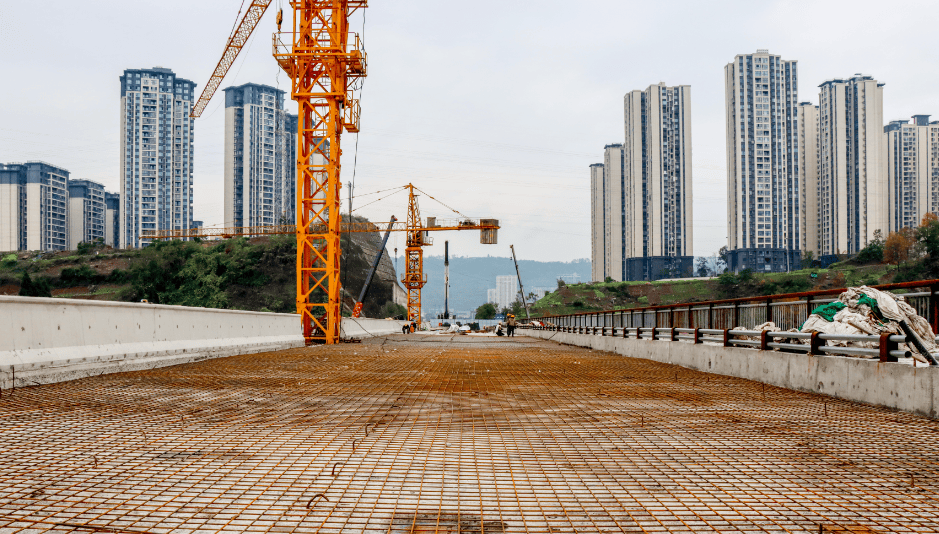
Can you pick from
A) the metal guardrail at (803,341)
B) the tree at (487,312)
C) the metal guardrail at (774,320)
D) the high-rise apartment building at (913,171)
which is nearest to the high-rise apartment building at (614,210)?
the tree at (487,312)

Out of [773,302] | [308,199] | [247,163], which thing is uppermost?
[247,163]

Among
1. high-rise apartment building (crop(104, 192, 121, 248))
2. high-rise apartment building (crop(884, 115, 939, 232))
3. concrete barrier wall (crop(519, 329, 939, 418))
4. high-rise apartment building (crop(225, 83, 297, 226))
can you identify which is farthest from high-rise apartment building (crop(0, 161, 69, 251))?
high-rise apartment building (crop(884, 115, 939, 232))

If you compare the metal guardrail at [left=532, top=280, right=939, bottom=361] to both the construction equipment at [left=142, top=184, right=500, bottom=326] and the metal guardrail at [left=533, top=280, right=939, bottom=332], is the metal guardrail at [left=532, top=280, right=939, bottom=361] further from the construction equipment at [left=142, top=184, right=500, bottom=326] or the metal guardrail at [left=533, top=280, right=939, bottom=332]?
the construction equipment at [left=142, top=184, right=500, bottom=326]

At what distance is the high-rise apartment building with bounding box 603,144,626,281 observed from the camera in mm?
157250

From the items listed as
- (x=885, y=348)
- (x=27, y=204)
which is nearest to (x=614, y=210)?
Answer: (x=27, y=204)

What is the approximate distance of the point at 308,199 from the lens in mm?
31641

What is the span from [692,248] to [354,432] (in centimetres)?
15134

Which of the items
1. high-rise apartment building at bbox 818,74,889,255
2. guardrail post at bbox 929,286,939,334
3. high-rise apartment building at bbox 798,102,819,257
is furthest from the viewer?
high-rise apartment building at bbox 798,102,819,257

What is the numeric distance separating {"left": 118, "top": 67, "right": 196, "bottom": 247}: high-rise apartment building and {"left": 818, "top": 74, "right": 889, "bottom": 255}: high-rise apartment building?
13463cm

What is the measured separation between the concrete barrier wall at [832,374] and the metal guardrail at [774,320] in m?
0.17

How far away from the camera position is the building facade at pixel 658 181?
466ft

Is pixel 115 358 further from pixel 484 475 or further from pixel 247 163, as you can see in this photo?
pixel 247 163

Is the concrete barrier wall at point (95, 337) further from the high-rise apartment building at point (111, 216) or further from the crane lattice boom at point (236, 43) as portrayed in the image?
the high-rise apartment building at point (111, 216)

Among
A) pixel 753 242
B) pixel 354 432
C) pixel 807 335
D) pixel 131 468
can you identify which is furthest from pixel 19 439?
pixel 753 242
